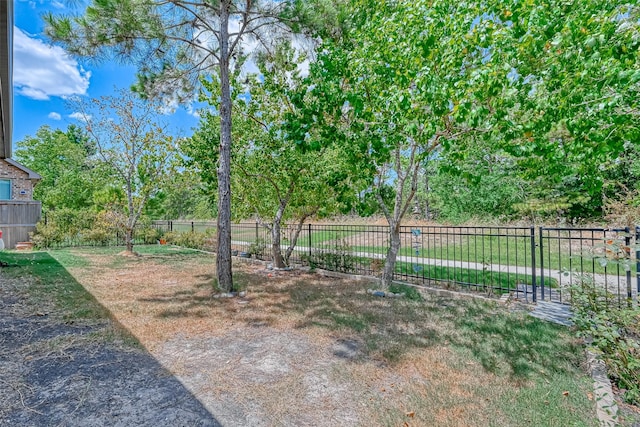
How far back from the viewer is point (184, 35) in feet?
22.7

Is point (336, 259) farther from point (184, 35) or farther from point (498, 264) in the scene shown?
point (184, 35)

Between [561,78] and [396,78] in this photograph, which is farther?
[396,78]

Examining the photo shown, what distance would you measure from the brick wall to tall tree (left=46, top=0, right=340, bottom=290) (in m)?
11.8

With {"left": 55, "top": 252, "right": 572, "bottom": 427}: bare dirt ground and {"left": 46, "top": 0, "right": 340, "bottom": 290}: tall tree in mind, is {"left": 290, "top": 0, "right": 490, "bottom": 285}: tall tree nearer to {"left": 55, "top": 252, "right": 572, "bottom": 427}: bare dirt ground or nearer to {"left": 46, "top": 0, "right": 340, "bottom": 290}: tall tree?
{"left": 46, "top": 0, "right": 340, "bottom": 290}: tall tree

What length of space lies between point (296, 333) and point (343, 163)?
3.31 metres

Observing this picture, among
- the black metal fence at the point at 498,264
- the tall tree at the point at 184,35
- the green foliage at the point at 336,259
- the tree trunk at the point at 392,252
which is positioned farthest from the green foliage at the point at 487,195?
the tall tree at the point at 184,35

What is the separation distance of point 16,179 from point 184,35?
43.8 feet

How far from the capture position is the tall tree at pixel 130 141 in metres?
10.7

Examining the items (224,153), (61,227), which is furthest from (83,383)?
(61,227)

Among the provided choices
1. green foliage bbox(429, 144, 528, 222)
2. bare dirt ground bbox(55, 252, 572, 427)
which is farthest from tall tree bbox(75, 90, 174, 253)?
green foliage bbox(429, 144, 528, 222)

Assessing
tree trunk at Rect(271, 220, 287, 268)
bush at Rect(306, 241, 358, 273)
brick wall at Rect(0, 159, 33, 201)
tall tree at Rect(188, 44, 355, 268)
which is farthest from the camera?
brick wall at Rect(0, 159, 33, 201)

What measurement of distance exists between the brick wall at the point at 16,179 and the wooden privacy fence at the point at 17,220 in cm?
236

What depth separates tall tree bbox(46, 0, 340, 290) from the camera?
5.59 meters

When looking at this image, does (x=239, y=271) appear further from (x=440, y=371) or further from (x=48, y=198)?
(x=48, y=198)
